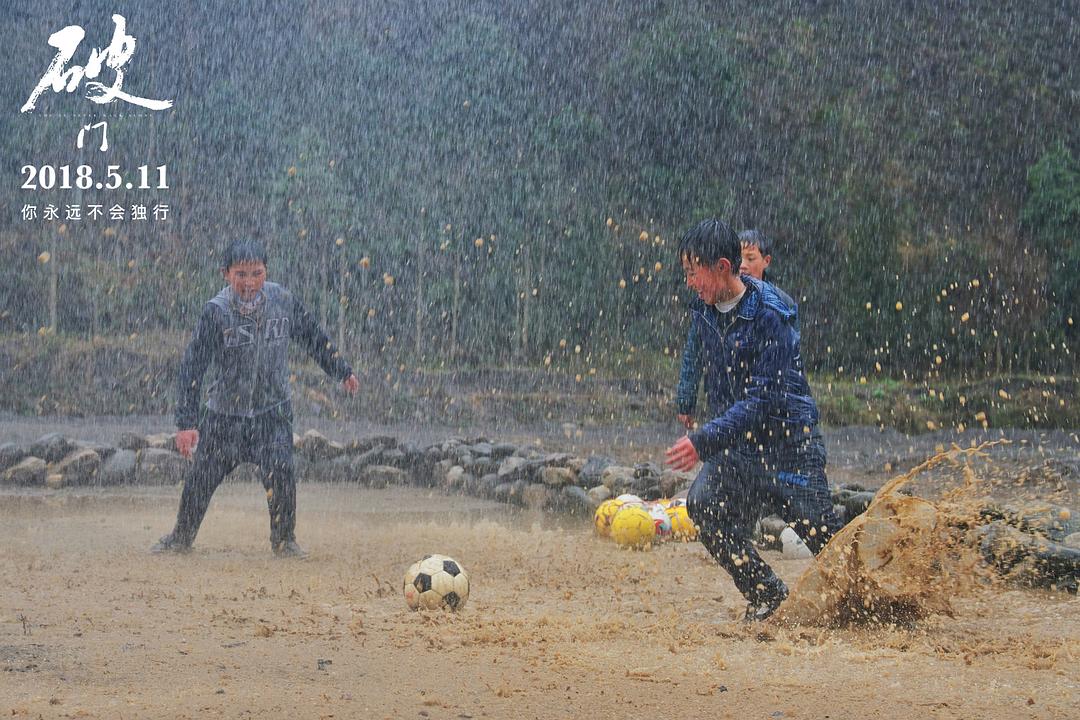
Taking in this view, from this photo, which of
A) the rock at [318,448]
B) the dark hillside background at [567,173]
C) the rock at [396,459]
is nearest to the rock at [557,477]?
the rock at [396,459]

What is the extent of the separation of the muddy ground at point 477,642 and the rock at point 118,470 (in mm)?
2726

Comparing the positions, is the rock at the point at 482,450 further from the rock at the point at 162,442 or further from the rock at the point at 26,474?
the rock at the point at 26,474

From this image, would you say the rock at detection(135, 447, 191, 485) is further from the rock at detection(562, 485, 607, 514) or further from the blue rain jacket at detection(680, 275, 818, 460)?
the blue rain jacket at detection(680, 275, 818, 460)

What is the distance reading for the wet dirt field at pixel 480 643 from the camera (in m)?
4.05

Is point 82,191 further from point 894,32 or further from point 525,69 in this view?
point 894,32

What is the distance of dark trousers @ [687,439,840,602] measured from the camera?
5.13m

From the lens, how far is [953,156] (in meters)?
26.4

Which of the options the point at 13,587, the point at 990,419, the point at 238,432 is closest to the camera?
the point at 13,587

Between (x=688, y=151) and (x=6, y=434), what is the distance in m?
15.1

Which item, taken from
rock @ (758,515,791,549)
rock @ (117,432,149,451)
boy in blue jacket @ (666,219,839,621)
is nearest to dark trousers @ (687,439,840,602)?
boy in blue jacket @ (666,219,839,621)

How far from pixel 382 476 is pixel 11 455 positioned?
11.3 feet

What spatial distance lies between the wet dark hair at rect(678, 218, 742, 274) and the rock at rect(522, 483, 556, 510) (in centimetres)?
519

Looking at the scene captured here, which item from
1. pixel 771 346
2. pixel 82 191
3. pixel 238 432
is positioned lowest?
pixel 238 432

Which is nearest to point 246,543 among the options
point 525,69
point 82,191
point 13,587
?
point 13,587
